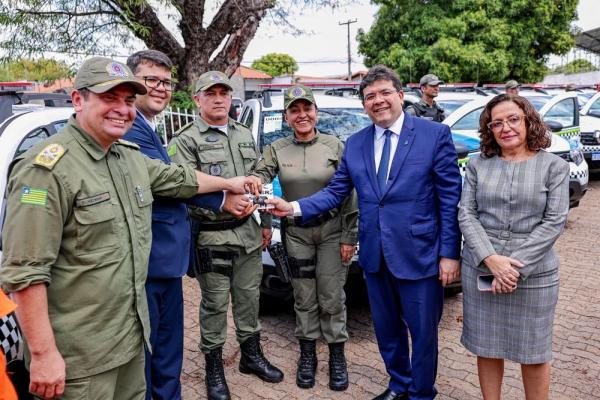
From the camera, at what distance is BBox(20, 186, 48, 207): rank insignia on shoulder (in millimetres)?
1634

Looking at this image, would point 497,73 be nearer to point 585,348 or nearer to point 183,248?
point 585,348

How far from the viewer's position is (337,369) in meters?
3.28

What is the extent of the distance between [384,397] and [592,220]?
226 inches

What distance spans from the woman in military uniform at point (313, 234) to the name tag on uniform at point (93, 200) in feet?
4.71

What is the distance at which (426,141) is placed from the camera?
264cm

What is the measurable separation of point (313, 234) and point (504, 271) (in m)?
1.26

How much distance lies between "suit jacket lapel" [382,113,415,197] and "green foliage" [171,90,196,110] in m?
6.90

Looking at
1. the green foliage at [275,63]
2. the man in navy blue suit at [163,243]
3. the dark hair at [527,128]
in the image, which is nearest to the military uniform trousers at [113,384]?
the man in navy blue suit at [163,243]

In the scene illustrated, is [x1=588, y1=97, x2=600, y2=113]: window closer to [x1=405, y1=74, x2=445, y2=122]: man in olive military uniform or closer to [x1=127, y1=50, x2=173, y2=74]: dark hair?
[x1=405, y1=74, x2=445, y2=122]: man in olive military uniform

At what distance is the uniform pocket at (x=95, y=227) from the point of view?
176 cm

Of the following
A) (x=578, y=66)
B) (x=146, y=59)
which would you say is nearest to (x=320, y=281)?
(x=146, y=59)

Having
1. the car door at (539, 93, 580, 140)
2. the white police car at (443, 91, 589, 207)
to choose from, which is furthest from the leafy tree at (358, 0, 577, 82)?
the white police car at (443, 91, 589, 207)

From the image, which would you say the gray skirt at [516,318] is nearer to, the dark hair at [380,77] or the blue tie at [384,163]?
the blue tie at [384,163]

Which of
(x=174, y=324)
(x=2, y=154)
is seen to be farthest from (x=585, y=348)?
(x=2, y=154)
